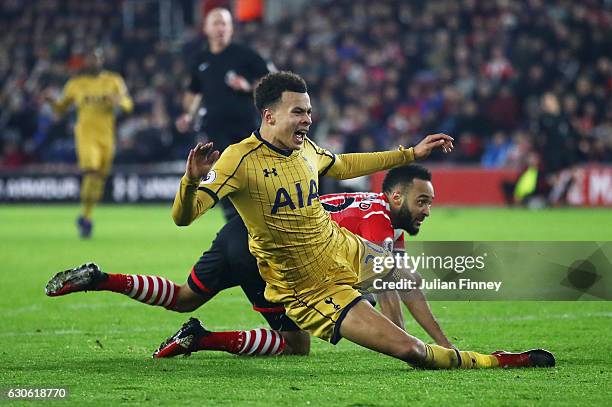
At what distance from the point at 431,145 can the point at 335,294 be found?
3.36 feet

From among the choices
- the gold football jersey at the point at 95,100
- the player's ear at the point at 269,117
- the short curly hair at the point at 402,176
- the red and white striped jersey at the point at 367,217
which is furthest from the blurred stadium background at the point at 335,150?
the gold football jersey at the point at 95,100

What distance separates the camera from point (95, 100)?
53.9 ft

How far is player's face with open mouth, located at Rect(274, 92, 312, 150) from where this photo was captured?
5.99 meters

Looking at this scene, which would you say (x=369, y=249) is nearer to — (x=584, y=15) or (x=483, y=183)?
(x=483, y=183)

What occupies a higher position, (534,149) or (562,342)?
(534,149)

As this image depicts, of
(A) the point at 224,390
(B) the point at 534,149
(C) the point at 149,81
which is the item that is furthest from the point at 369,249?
(C) the point at 149,81

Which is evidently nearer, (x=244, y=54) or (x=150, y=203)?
(x=244, y=54)

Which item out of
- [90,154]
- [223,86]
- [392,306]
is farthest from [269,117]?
[90,154]

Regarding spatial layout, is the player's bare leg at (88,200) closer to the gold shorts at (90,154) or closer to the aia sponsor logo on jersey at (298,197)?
the gold shorts at (90,154)

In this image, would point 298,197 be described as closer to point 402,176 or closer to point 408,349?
point 402,176

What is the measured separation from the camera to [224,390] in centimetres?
538

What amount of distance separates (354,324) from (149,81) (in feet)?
76.3

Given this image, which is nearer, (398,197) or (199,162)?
(199,162)

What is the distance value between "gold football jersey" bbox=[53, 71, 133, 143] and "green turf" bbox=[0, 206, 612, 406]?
3977 mm
